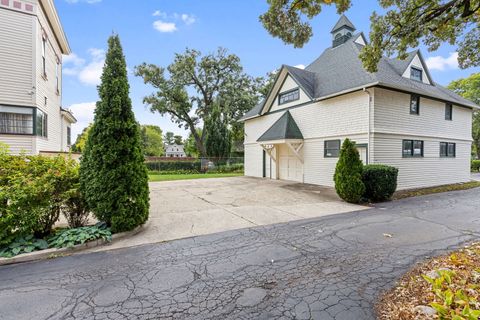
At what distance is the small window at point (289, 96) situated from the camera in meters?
14.7

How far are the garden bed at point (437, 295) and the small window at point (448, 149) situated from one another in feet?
42.8

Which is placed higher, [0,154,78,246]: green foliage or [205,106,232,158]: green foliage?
[205,106,232,158]: green foliage

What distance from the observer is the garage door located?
14.6m

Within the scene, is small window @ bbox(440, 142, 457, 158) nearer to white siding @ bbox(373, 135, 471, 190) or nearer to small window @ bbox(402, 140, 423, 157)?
white siding @ bbox(373, 135, 471, 190)

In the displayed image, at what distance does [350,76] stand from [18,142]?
14878 millimetres

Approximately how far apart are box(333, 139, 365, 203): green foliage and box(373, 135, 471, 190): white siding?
2569 mm

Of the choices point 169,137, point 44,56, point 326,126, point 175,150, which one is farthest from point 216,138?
point 169,137

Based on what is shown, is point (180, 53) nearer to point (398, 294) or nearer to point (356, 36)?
point (356, 36)

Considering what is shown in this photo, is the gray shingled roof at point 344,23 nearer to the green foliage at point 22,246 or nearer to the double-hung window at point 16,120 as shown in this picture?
the double-hung window at point 16,120

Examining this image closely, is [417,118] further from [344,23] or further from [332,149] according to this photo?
[344,23]

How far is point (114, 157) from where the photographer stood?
491 centimetres

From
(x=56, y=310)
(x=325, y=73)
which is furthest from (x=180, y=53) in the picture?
(x=56, y=310)

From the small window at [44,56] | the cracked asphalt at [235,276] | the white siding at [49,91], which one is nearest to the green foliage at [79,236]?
the cracked asphalt at [235,276]

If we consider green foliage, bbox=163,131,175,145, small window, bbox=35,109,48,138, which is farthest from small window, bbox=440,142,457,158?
green foliage, bbox=163,131,175,145
